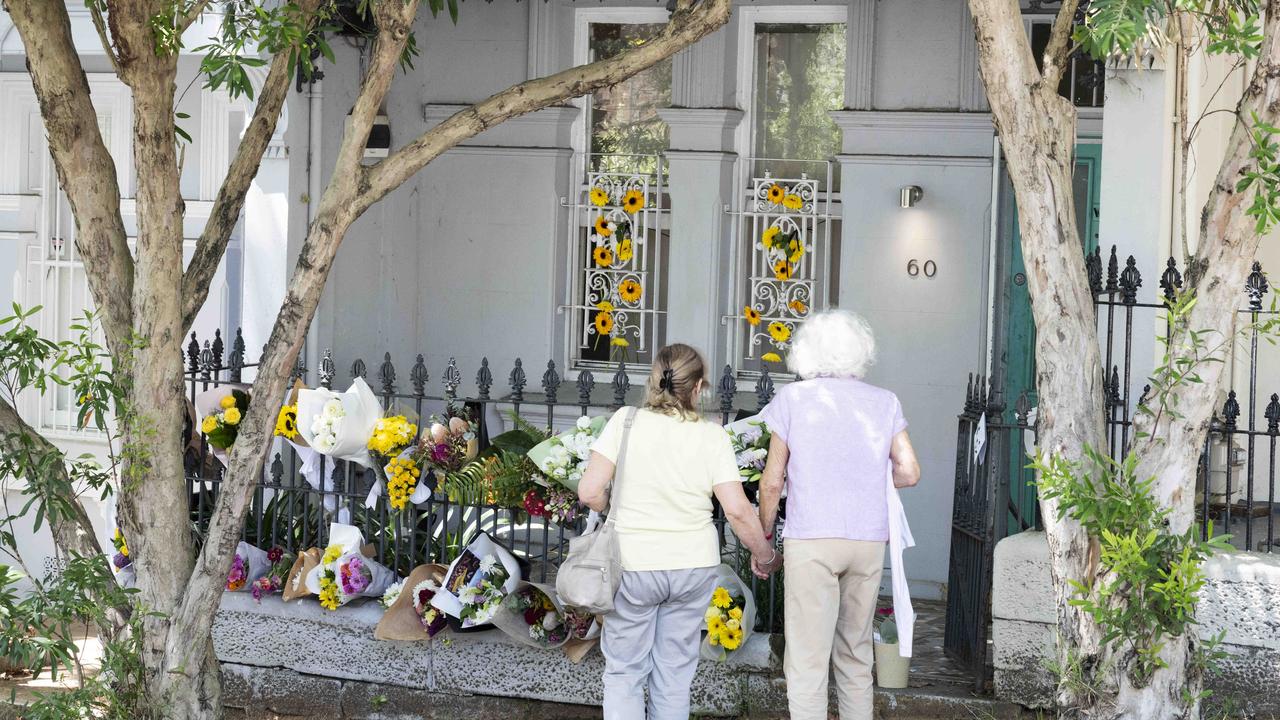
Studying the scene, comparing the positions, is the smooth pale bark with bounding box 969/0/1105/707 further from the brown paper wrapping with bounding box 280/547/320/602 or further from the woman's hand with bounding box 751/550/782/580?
the brown paper wrapping with bounding box 280/547/320/602

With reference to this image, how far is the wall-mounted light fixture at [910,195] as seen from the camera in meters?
8.23

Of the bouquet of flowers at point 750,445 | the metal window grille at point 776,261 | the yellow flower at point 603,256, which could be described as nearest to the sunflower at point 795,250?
the metal window grille at point 776,261

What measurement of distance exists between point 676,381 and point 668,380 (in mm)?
27

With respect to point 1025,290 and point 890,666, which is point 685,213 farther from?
point 890,666

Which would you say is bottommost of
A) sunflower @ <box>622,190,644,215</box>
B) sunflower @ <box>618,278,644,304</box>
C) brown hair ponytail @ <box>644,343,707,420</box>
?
brown hair ponytail @ <box>644,343,707,420</box>

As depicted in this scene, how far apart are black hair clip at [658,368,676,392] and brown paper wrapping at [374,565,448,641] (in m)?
1.81

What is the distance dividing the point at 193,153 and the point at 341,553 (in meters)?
3.23

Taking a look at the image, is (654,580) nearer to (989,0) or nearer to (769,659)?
(769,659)

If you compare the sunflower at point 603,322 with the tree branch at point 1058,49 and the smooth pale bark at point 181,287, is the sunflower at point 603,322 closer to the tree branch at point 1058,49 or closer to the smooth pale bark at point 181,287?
the smooth pale bark at point 181,287

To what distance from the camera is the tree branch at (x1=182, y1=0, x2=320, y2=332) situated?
508 centimetres

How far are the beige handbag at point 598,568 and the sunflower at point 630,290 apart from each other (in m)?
4.48

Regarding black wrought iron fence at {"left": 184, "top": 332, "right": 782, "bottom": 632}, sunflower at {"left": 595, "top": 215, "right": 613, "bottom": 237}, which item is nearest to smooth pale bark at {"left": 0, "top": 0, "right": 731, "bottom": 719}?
black wrought iron fence at {"left": 184, "top": 332, "right": 782, "bottom": 632}

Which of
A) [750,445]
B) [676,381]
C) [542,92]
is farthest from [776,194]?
[676,381]

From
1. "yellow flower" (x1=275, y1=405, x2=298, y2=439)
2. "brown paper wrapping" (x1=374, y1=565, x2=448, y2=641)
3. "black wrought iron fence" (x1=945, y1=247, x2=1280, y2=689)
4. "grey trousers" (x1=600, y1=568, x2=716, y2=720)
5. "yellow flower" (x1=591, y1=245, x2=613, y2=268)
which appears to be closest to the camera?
"grey trousers" (x1=600, y1=568, x2=716, y2=720)
